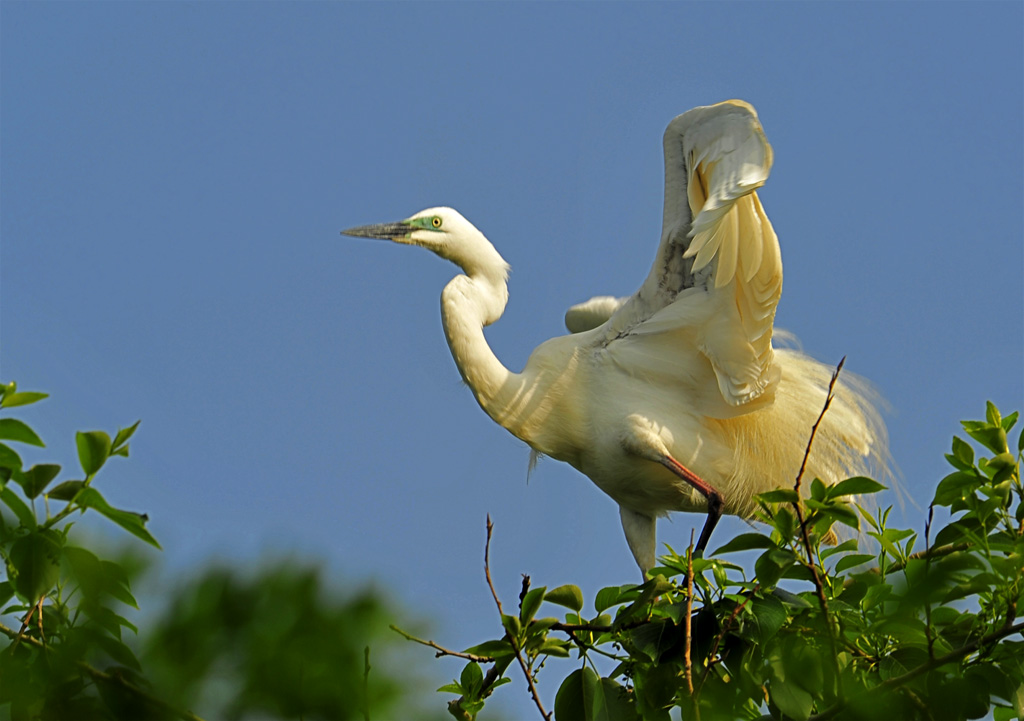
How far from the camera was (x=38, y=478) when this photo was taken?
58.1 inches

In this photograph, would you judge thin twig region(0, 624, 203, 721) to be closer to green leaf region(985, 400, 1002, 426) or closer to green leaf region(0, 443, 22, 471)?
green leaf region(0, 443, 22, 471)

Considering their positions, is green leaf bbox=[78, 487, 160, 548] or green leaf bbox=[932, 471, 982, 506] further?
green leaf bbox=[932, 471, 982, 506]

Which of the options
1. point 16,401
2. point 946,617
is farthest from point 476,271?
point 16,401

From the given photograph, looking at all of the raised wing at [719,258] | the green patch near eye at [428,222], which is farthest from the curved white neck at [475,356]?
the raised wing at [719,258]

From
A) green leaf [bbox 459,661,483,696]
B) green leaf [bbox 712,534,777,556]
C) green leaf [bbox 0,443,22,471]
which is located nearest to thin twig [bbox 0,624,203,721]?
green leaf [bbox 0,443,22,471]

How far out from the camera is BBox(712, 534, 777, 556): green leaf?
2125 millimetres

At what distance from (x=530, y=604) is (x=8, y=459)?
1243mm

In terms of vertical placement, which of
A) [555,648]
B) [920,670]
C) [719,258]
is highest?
[719,258]

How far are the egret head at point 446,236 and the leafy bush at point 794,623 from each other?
8.71 ft

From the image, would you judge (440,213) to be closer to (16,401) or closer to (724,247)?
(724,247)

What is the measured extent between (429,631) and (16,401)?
1034 mm

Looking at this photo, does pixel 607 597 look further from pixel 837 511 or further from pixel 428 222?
pixel 428 222

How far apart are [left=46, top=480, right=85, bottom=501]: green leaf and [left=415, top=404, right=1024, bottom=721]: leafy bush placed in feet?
2.97

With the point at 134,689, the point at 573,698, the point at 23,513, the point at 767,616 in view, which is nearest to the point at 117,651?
the point at 134,689
